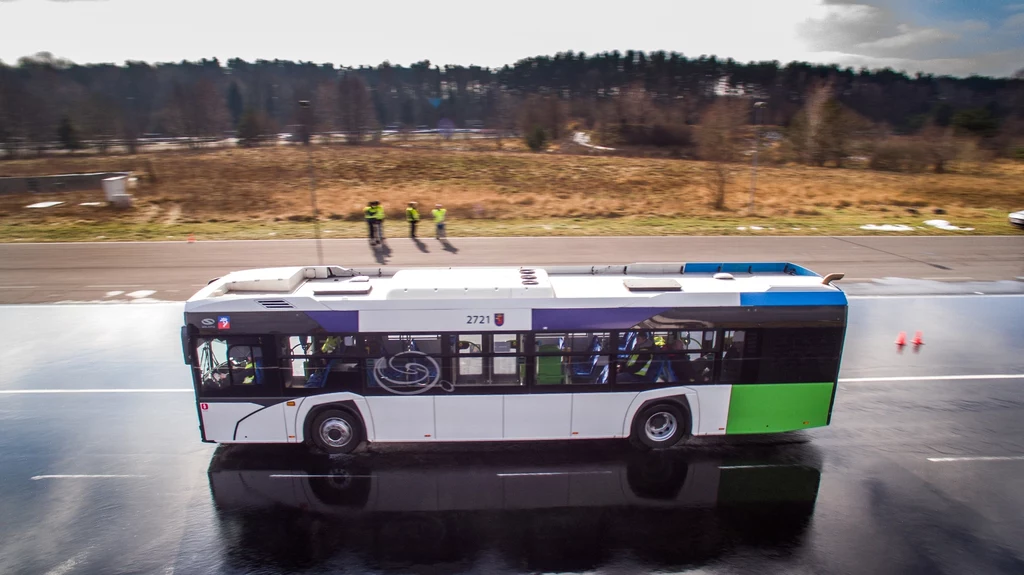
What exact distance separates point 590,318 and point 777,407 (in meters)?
3.76

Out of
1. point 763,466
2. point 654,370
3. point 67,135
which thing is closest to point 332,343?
point 654,370

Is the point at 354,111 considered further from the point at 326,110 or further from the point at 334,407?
the point at 334,407

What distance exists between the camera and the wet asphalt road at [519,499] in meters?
7.97

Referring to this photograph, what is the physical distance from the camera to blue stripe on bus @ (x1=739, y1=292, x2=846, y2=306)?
9.89 metres

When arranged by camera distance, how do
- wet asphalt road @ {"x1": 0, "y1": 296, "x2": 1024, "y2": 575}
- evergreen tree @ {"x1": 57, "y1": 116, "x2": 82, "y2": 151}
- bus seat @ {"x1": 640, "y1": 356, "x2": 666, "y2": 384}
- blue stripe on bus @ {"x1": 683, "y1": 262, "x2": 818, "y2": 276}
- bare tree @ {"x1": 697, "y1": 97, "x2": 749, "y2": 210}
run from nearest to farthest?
wet asphalt road @ {"x1": 0, "y1": 296, "x2": 1024, "y2": 575} < bus seat @ {"x1": 640, "y1": 356, "x2": 666, "y2": 384} < blue stripe on bus @ {"x1": 683, "y1": 262, "x2": 818, "y2": 276} < bare tree @ {"x1": 697, "y1": 97, "x2": 749, "y2": 210} < evergreen tree @ {"x1": 57, "y1": 116, "x2": 82, "y2": 151}

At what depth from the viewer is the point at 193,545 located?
8211 mm

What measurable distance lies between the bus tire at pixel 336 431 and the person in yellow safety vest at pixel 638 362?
4623mm

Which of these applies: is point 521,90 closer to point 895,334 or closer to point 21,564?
point 895,334

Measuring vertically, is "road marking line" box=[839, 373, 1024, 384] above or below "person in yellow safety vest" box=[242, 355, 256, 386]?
below

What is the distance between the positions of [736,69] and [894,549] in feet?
482

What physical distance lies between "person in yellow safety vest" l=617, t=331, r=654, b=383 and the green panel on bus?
1614mm

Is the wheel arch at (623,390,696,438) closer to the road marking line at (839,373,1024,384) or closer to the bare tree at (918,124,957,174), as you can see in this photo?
the road marking line at (839,373,1024,384)

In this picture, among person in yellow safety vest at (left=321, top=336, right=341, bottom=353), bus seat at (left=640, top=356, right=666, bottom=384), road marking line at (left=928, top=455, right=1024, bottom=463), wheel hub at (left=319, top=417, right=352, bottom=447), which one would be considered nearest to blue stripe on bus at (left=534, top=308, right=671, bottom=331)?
bus seat at (left=640, top=356, right=666, bottom=384)

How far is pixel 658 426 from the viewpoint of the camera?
1051 cm
